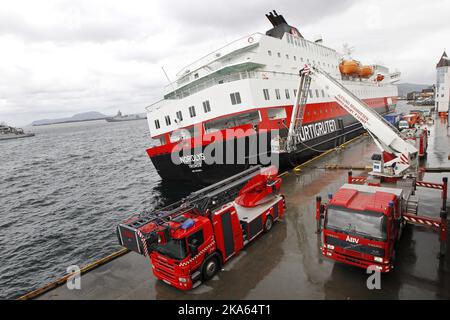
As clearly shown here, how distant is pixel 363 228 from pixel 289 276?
100 inches

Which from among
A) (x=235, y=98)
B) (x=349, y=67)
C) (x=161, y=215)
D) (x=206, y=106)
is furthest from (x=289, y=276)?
(x=349, y=67)

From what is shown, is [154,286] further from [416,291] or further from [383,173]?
[383,173]

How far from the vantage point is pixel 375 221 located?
22.0ft

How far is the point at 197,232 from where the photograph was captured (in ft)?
23.3

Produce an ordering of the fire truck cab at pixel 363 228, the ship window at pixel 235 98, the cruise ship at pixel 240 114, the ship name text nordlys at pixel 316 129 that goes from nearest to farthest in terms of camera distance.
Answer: the fire truck cab at pixel 363 228 < the cruise ship at pixel 240 114 < the ship window at pixel 235 98 < the ship name text nordlys at pixel 316 129

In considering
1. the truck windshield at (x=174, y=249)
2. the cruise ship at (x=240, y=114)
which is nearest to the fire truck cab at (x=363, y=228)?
the truck windshield at (x=174, y=249)

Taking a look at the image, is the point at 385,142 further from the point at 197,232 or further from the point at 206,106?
the point at 197,232

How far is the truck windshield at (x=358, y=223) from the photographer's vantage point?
21.6 ft

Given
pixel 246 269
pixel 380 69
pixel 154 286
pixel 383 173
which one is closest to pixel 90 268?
pixel 154 286

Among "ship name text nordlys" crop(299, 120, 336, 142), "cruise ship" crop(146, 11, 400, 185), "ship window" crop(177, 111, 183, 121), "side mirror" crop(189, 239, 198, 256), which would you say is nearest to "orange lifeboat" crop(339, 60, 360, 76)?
"cruise ship" crop(146, 11, 400, 185)

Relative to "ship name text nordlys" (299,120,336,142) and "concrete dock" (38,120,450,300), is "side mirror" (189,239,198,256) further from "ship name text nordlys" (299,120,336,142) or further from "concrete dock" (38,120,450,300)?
"ship name text nordlys" (299,120,336,142)

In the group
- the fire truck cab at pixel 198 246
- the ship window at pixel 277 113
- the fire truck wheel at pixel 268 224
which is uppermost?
the ship window at pixel 277 113

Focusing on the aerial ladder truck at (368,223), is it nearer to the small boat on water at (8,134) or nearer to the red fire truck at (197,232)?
the red fire truck at (197,232)

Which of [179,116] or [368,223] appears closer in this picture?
[368,223]
